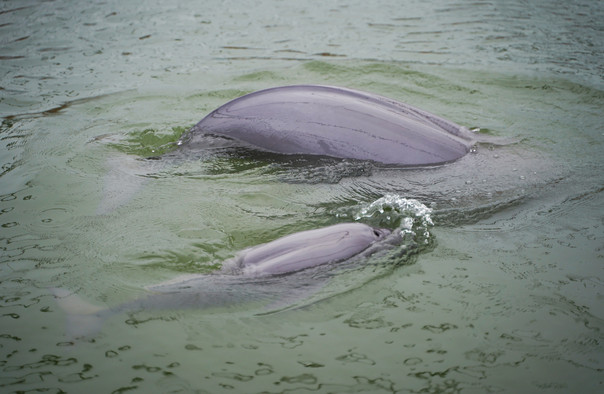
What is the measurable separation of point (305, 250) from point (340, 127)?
105 centimetres

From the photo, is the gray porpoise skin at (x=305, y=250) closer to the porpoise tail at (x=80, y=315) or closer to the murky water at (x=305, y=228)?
the murky water at (x=305, y=228)

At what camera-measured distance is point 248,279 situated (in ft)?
7.66

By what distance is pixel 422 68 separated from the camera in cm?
569

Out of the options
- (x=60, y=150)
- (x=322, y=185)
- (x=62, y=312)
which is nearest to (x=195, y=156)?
(x=322, y=185)

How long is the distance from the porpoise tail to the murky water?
0.03 meters

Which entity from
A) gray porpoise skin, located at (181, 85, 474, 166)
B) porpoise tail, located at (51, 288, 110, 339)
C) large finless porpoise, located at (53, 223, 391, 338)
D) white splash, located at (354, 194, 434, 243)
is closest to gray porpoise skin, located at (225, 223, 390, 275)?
large finless porpoise, located at (53, 223, 391, 338)

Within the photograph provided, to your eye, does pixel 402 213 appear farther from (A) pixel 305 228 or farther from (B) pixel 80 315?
(B) pixel 80 315

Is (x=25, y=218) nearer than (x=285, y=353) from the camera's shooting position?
No

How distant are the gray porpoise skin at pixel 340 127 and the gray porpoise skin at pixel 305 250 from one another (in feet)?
2.56

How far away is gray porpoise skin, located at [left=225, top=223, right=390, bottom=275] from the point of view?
2.36 meters

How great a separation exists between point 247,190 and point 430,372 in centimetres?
163

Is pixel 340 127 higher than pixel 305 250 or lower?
higher

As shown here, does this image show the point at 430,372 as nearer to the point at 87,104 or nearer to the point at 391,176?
the point at 391,176

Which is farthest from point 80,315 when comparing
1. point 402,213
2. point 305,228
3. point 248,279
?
point 402,213
